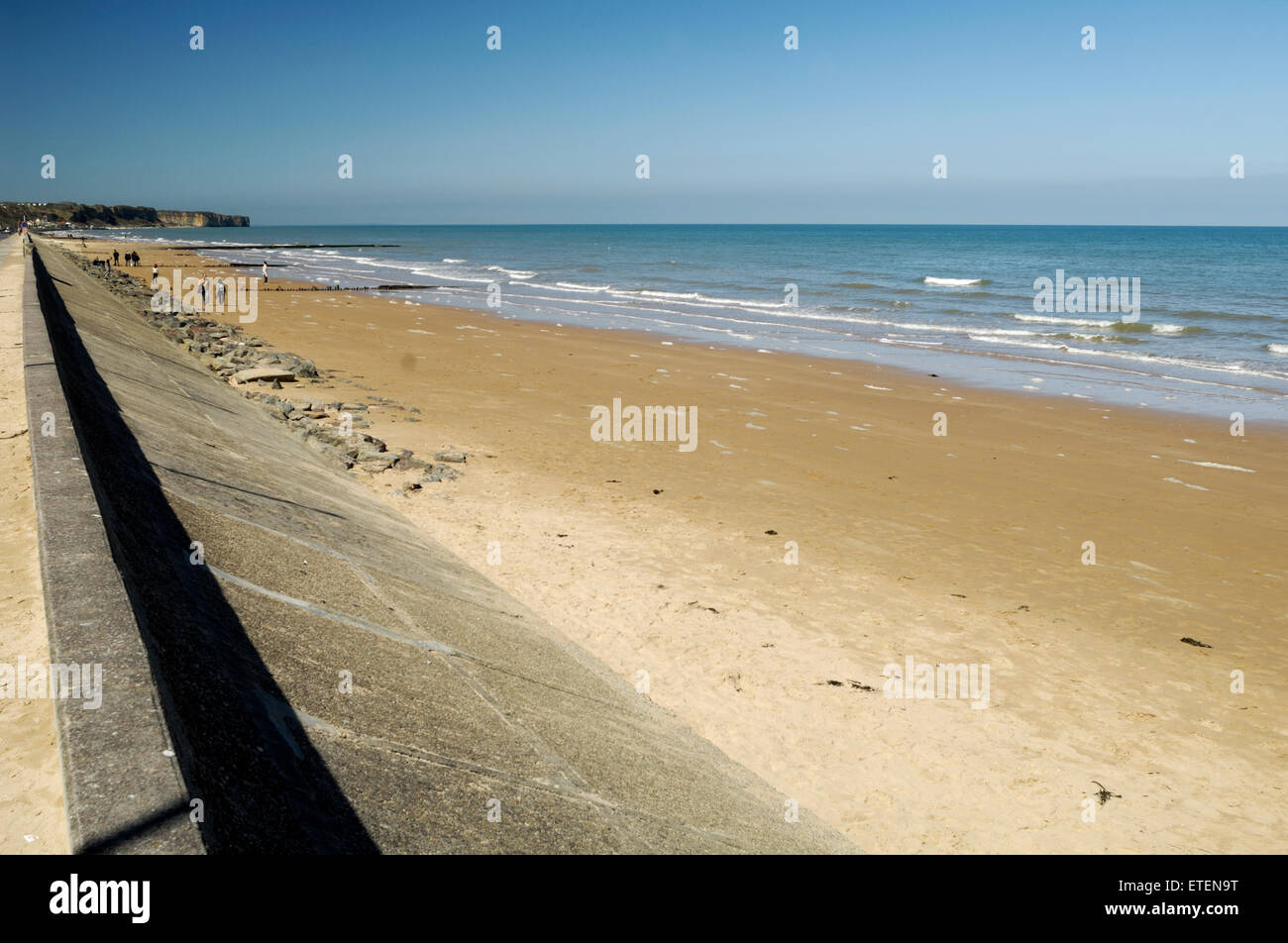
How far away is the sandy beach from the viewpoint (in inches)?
223

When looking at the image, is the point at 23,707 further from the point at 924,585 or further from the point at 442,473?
the point at 442,473

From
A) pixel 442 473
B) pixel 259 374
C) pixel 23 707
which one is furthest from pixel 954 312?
pixel 23 707

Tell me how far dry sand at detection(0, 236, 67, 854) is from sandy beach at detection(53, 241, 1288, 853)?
4.20m

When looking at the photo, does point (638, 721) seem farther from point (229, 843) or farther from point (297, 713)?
point (229, 843)

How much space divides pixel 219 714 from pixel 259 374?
15051 millimetres

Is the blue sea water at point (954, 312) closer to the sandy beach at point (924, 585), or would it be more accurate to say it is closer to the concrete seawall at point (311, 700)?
the sandy beach at point (924, 585)

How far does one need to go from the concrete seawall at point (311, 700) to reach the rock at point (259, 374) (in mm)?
9374

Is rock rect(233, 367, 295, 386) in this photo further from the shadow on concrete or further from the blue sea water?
the blue sea water

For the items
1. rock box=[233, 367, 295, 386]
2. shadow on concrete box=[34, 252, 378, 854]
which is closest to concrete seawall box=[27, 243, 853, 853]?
shadow on concrete box=[34, 252, 378, 854]

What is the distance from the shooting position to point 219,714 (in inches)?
113

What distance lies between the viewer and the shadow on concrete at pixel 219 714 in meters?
2.39

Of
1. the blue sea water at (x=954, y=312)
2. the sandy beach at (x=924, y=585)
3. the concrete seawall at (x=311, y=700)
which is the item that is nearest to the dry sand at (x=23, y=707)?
the concrete seawall at (x=311, y=700)

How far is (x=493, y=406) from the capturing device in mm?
16984
